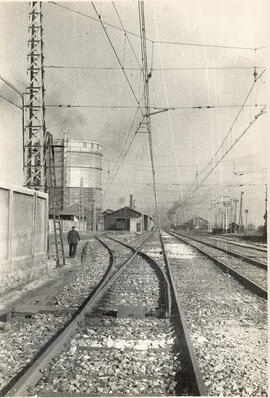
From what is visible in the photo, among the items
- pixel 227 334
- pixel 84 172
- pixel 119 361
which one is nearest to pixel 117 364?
pixel 119 361

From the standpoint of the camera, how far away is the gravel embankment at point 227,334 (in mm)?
4535

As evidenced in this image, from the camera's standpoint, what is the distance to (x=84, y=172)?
65.2m

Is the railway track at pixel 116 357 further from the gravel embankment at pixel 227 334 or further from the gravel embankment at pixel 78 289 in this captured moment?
the gravel embankment at pixel 78 289

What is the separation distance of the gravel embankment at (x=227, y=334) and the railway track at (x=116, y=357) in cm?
23

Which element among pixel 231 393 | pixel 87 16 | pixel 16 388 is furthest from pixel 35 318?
pixel 87 16

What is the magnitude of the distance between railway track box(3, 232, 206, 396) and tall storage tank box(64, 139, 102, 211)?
183 feet

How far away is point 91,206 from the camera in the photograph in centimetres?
6938

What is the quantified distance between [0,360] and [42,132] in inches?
389

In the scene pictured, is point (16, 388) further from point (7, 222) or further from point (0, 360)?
point (7, 222)

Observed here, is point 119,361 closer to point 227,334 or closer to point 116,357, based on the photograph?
point 116,357

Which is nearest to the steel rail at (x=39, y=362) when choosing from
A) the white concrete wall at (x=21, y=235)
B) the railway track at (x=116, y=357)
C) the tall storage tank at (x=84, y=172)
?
the railway track at (x=116, y=357)

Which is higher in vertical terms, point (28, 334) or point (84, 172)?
point (84, 172)

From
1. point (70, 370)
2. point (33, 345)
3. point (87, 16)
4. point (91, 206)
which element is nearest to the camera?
point (70, 370)

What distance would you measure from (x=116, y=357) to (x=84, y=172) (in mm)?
60783
